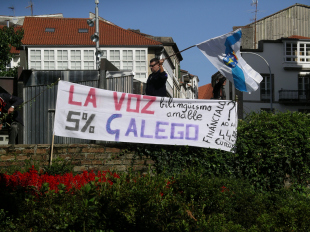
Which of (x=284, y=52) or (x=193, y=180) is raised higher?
(x=284, y=52)

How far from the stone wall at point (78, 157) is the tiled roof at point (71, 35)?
4356 centimetres

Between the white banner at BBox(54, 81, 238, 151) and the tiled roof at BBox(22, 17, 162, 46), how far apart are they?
141 ft

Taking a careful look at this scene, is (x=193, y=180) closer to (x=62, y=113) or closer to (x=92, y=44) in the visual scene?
(x=62, y=113)

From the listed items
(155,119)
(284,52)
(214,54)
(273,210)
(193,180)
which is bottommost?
(273,210)

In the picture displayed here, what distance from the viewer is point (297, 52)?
55188 mm

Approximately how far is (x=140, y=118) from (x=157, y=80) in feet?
3.02

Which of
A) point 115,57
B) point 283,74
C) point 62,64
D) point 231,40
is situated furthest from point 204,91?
point 231,40

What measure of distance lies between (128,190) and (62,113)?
3.53m

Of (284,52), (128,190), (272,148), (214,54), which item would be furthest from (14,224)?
(284,52)

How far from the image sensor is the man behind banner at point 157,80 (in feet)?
34.5

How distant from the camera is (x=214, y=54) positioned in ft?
38.2

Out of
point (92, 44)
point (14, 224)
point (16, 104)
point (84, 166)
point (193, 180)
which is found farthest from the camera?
point (92, 44)

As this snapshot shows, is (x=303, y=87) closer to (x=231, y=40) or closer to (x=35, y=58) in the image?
(x=35, y=58)

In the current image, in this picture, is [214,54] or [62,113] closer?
[62,113]
